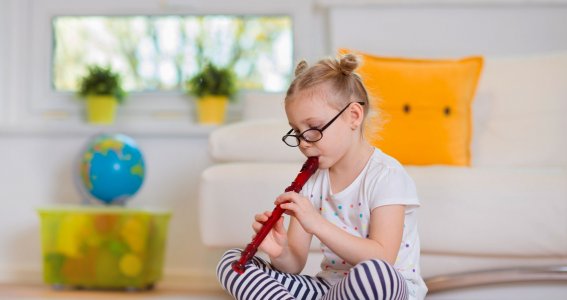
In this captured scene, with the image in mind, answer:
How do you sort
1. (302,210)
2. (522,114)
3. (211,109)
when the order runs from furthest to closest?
(211,109)
(522,114)
(302,210)

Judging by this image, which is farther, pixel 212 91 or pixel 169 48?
pixel 169 48

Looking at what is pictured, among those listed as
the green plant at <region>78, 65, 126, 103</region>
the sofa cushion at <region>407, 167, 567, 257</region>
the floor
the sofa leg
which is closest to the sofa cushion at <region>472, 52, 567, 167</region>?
the sofa cushion at <region>407, 167, 567, 257</region>

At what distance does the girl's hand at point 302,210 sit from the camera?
1479mm

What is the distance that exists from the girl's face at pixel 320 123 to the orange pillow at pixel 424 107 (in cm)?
83

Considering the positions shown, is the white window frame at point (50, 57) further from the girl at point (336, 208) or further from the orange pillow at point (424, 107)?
the girl at point (336, 208)

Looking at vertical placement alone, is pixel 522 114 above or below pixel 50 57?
below

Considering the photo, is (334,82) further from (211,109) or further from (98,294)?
(211,109)

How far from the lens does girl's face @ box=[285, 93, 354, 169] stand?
1537 millimetres

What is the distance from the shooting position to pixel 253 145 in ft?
7.72

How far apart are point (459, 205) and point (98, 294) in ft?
4.34

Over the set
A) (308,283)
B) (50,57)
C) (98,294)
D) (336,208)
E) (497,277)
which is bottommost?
(98,294)

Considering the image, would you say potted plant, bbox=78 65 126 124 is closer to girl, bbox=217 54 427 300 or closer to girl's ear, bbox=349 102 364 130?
girl, bbox=217 54 427 300

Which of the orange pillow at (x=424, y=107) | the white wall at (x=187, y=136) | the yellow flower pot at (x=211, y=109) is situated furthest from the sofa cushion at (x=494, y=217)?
the yellow flower pot at (x=211, y=109)

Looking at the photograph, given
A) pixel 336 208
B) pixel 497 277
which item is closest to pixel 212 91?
pixel 497 277
